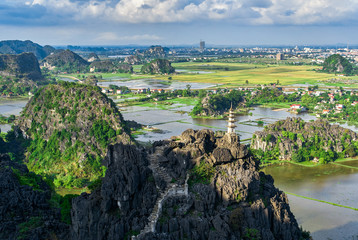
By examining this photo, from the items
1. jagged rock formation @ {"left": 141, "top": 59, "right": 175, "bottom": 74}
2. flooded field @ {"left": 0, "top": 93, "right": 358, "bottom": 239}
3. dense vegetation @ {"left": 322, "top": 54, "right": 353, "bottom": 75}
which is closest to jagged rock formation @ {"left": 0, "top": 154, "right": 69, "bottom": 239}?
flooded field @ {"left": 0, "top": 93, "right": 358, "bottom": 239}

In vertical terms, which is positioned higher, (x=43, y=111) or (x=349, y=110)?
(x=43, y=111)

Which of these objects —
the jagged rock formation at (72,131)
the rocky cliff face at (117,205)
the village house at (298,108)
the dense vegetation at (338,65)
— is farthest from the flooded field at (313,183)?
the dense vegetation at (338,65)

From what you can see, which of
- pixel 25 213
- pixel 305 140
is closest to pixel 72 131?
pixel 25 213

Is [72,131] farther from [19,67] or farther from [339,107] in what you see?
[19,67]

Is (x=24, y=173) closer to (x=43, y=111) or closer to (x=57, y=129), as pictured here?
(x=57, y=129)

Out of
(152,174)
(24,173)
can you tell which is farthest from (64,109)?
(152,174)

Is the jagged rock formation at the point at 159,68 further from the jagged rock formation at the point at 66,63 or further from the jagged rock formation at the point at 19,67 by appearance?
the jagged rock formation at the point at 19,67

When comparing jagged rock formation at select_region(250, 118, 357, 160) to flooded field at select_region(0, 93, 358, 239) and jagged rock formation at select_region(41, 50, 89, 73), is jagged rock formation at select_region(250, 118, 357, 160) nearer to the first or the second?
flooded field at select_region(0, 93, 358, 239)
